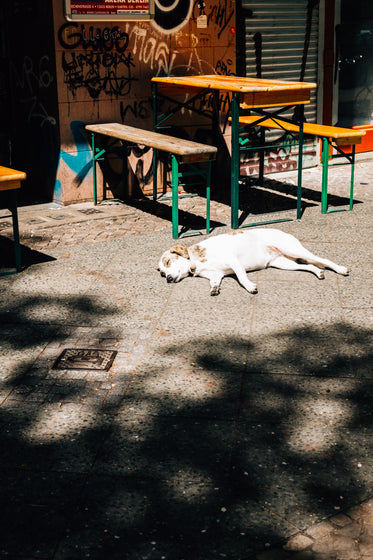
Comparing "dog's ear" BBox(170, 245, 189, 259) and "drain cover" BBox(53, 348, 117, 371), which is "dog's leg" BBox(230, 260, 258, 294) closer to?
"dog's ear" BBox(170, 245, 189, 259)

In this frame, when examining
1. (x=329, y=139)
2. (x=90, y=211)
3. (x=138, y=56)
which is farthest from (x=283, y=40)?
(x=90, y=211)

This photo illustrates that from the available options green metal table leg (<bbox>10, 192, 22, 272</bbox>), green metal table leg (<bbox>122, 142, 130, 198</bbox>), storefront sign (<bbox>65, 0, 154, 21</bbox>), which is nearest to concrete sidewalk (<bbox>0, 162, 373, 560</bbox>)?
green metal table leg (<bbox>10, 192, 22, 272</bbox>)

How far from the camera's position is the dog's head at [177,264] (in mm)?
7188

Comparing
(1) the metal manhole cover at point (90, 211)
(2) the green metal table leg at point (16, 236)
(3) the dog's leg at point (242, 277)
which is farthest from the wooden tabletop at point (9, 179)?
(1) the metal manhole cover at point (90, 211)

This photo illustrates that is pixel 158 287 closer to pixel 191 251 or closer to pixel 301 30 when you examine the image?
pixel 191 251

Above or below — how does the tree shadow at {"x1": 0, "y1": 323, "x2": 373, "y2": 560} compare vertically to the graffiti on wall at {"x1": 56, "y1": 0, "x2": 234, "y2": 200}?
below

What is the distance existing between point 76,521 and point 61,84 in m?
7.47

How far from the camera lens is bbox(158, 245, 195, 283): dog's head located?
7.19m

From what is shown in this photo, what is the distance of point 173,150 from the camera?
840 centimetres

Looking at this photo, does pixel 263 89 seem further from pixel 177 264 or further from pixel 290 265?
pixel 177 264

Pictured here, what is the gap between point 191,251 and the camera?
24.2 ft

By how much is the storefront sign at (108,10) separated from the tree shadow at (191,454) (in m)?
5.90

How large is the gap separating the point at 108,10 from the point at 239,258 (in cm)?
467

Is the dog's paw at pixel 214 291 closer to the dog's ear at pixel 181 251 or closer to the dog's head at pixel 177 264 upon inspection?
the dog's head at pixel 177 264
